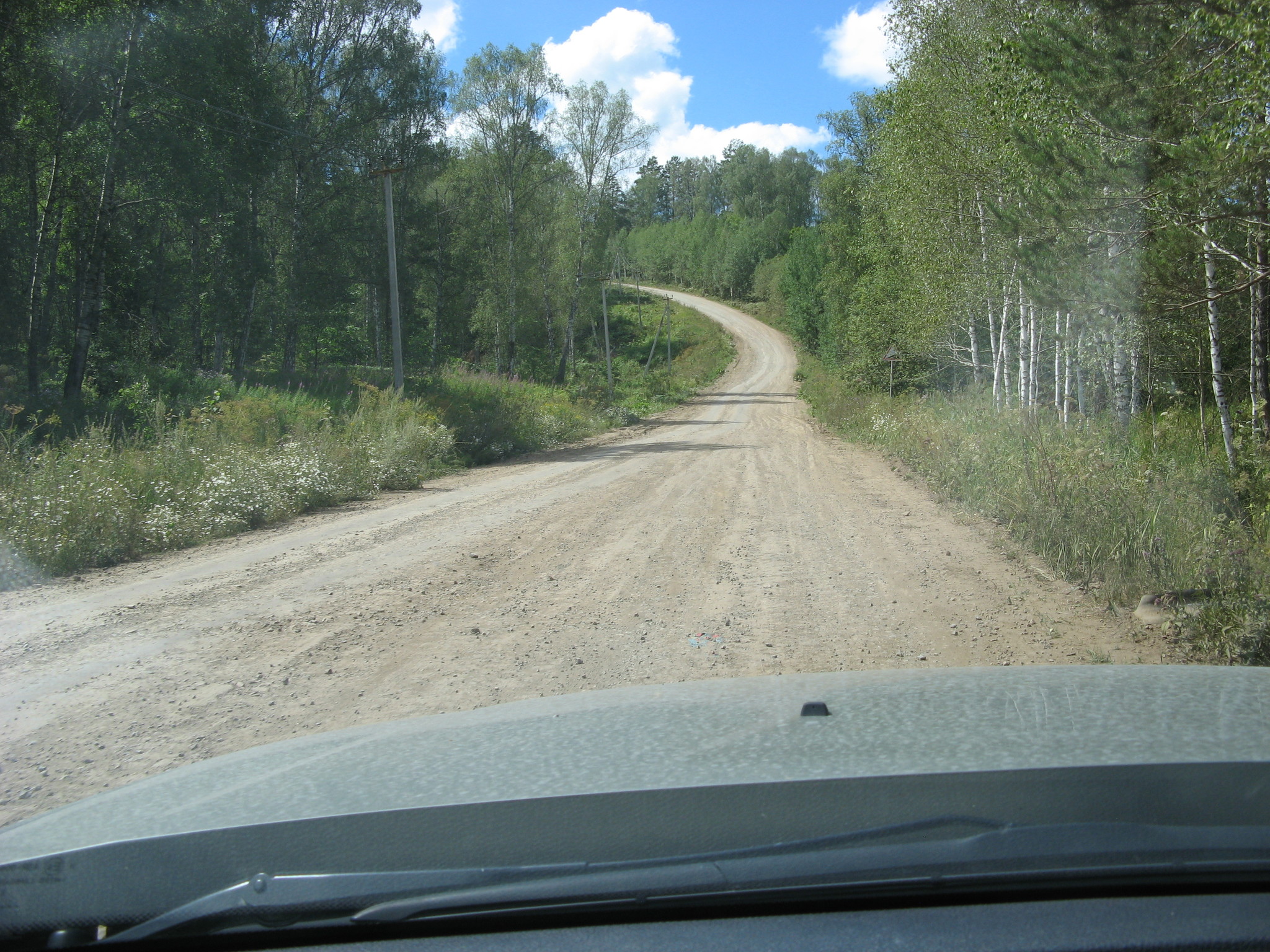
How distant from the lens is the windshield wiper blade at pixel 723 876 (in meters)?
1.69

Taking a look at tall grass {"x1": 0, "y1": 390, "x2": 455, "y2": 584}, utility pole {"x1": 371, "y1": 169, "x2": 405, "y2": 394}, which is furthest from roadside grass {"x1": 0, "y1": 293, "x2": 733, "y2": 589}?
utility pole {"x1": 371, "y1": 169, "x2": 405, "y2": 394}

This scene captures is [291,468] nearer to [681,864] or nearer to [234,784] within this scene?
[234,784]

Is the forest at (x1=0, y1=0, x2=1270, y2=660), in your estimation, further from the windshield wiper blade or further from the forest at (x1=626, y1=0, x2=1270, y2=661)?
the windshield wiper blade

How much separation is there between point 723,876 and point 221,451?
511 inches

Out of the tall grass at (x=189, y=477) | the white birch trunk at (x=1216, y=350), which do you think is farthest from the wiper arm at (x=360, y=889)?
the white birch trunk at (x=1216, y=350)

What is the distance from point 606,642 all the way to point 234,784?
4014 millimetres

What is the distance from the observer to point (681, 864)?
68.4 inches

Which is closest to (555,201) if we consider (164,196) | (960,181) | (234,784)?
(164,196)

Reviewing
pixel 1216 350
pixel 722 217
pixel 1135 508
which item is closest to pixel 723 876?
pixel 1135 508

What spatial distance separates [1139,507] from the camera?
25.3 ft

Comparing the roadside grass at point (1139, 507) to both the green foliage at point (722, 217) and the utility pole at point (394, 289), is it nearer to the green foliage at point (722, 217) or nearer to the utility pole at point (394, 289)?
the utility pole at point (394, 289)

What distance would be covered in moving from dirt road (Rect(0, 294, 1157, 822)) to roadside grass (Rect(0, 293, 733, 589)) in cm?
77

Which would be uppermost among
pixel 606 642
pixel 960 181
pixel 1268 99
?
pixel 960 181

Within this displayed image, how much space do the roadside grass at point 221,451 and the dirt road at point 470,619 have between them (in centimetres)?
77
